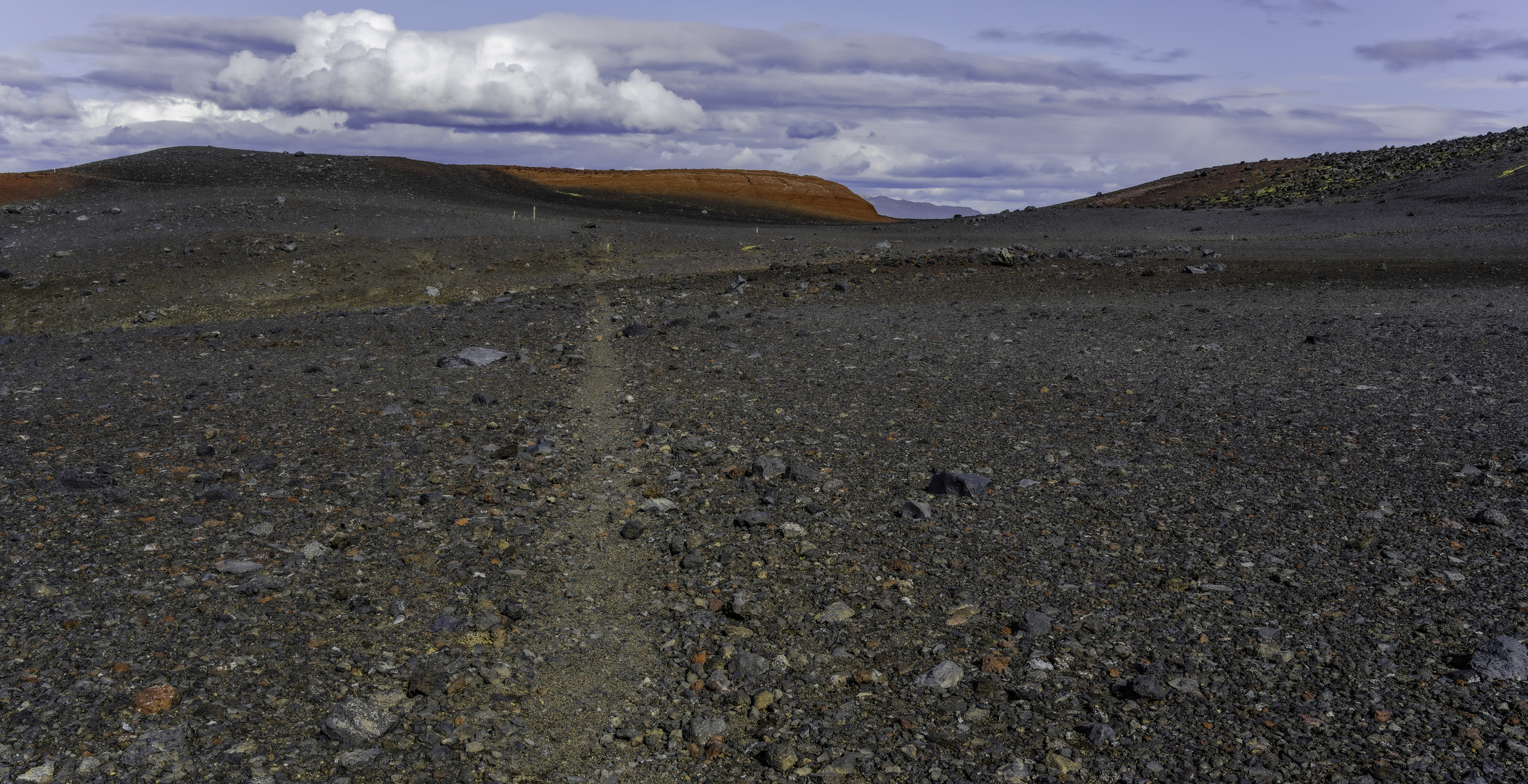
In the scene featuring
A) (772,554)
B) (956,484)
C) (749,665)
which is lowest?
(749,665)

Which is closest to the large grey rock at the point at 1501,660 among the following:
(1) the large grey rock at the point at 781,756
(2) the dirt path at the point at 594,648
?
(1) the large grey rock at the point at 781,756

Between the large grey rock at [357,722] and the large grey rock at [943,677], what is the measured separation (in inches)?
80.6

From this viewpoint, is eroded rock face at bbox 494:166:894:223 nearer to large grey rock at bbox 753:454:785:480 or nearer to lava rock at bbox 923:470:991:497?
large grey rock at bbox 753:454:785:480

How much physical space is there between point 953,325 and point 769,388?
403 cm

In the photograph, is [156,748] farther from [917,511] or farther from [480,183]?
[480,183]

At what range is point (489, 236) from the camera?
64.3ft

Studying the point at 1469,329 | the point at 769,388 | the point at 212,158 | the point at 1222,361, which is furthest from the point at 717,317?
the point at 212,158

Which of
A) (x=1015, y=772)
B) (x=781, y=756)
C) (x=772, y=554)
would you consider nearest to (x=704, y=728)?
(x=781, y=756)

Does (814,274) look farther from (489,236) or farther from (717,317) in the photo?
(489,236)

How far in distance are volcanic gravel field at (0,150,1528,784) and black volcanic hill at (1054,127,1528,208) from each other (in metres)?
19.4

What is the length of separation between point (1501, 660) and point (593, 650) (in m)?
3.65

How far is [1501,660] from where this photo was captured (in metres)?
3.62

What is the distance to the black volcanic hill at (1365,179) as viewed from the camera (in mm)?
26578

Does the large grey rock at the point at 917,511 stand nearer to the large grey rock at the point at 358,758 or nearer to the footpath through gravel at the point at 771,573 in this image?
the footpath through gravel at the point at 771,573
